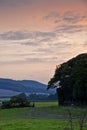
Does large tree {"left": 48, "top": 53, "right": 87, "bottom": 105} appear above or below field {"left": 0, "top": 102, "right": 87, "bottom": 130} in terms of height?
above

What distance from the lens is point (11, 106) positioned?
82938 millimetres

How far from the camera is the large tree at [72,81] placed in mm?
66875

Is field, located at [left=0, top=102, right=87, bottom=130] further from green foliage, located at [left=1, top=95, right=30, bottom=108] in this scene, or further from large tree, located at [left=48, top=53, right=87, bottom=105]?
green foliage, located at [left=1, top=95, right=30, bottom=108]

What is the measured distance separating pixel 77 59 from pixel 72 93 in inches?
Result: 340

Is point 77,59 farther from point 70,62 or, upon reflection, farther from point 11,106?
point 11,106

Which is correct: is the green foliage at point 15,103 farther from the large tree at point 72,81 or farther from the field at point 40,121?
the field at point 40,121

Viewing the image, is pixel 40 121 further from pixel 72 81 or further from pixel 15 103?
pixel 15 103

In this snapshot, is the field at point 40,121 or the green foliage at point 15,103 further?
the green foliage at point 15,103

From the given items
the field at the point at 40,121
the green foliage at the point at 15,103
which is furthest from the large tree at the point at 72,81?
the field at the point at 40,121

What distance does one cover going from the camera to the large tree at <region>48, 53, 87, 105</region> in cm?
6688

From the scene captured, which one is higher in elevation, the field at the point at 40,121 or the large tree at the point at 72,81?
the large tree at the point at 72,81

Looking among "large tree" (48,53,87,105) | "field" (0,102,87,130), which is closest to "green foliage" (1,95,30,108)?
"large tree" (48,53,87,105)

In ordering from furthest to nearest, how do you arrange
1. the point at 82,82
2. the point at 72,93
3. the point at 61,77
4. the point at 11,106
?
the point at 11,106 → the point at 61,77 → the point at 72,93 → the point at 82,82

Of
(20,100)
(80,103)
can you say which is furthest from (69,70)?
Answer: (20,100)
